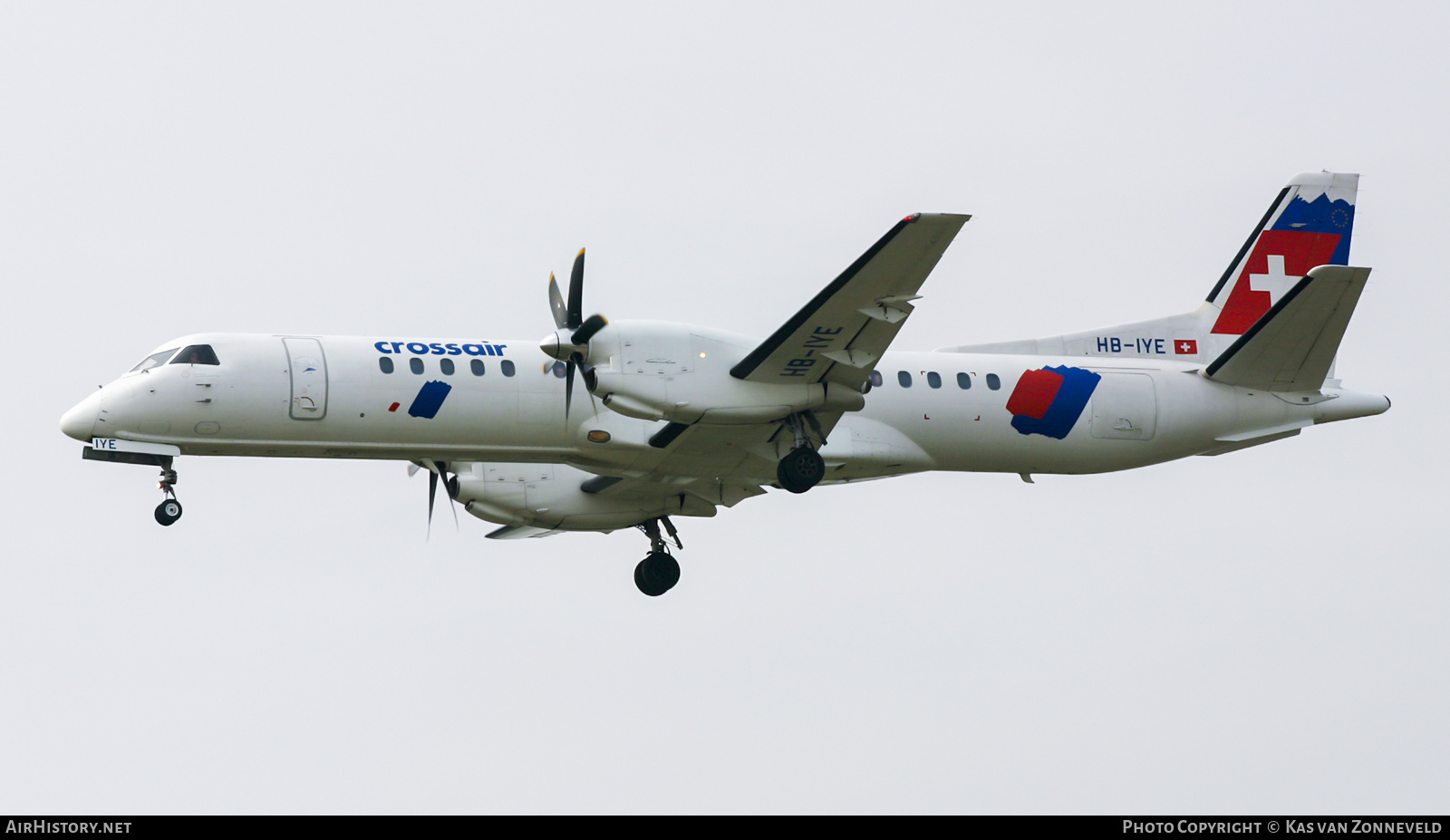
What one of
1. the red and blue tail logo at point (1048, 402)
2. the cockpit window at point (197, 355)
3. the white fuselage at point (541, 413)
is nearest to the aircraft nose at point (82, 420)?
the white fuselage at point (541, 413)

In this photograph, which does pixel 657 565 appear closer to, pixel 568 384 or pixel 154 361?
pixel 568 384

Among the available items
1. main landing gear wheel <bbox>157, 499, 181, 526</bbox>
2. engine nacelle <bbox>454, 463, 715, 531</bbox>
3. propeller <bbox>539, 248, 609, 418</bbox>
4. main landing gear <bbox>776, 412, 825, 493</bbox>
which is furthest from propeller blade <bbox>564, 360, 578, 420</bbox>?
main landing gear wheel <bbox>157, 499, 181, 526</bbox>

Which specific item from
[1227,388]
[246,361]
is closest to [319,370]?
[246,361]

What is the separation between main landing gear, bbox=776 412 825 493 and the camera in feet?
70.8

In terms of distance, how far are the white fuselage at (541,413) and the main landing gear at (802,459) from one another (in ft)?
3.04

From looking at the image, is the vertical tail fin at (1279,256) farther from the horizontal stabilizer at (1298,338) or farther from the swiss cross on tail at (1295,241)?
the horizontal stabilizer at (1298,338)

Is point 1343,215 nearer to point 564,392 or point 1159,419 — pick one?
point 1159,419

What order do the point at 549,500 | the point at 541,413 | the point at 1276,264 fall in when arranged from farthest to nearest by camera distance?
1. the point at 1276,264
2. the point at 549,500
3. the point at 541,413

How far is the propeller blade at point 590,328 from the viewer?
67.9 feet

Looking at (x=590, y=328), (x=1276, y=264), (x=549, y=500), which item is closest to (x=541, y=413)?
(x=590, y=328)

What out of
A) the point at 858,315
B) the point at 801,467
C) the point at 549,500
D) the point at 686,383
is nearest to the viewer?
the point at 858,315

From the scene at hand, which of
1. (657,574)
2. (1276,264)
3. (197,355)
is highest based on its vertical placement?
(197,355)

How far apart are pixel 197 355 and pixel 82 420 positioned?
5.15 ft

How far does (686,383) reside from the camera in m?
20.9
